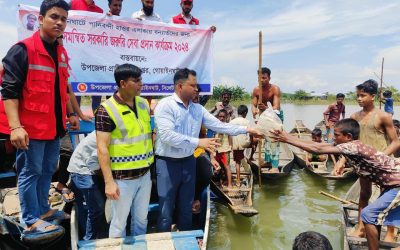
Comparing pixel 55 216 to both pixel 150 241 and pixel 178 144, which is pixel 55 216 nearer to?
pixel 150 241

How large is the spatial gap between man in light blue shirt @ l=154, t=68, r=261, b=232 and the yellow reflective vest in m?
0.34

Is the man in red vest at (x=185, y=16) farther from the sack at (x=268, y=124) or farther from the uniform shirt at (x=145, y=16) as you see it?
the sack at (x=268, y=124)

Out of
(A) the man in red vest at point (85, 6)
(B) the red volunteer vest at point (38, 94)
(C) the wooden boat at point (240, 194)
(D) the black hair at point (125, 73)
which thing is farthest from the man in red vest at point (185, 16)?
(B) the red volunteer vest at point (38, 94)

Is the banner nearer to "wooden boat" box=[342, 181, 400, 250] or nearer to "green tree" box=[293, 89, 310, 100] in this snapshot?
"wooden boat" box=[342, 181, 400, 250]

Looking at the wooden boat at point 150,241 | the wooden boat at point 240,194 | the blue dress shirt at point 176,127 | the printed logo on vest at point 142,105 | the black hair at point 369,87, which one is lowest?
the wooden boat at point 240,194

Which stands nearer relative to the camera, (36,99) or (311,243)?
(311,243)

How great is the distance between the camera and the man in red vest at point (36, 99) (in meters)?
2.74

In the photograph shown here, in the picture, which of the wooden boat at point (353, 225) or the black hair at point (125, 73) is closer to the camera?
the black hair at point (125, 73)

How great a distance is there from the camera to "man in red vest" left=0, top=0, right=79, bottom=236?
9.00 feet

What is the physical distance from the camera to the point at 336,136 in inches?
134

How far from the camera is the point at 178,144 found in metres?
3.30

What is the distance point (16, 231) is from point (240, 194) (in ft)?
11.9

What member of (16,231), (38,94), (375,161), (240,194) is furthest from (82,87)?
(375,161)

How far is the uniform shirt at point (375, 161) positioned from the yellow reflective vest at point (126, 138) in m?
1.89
